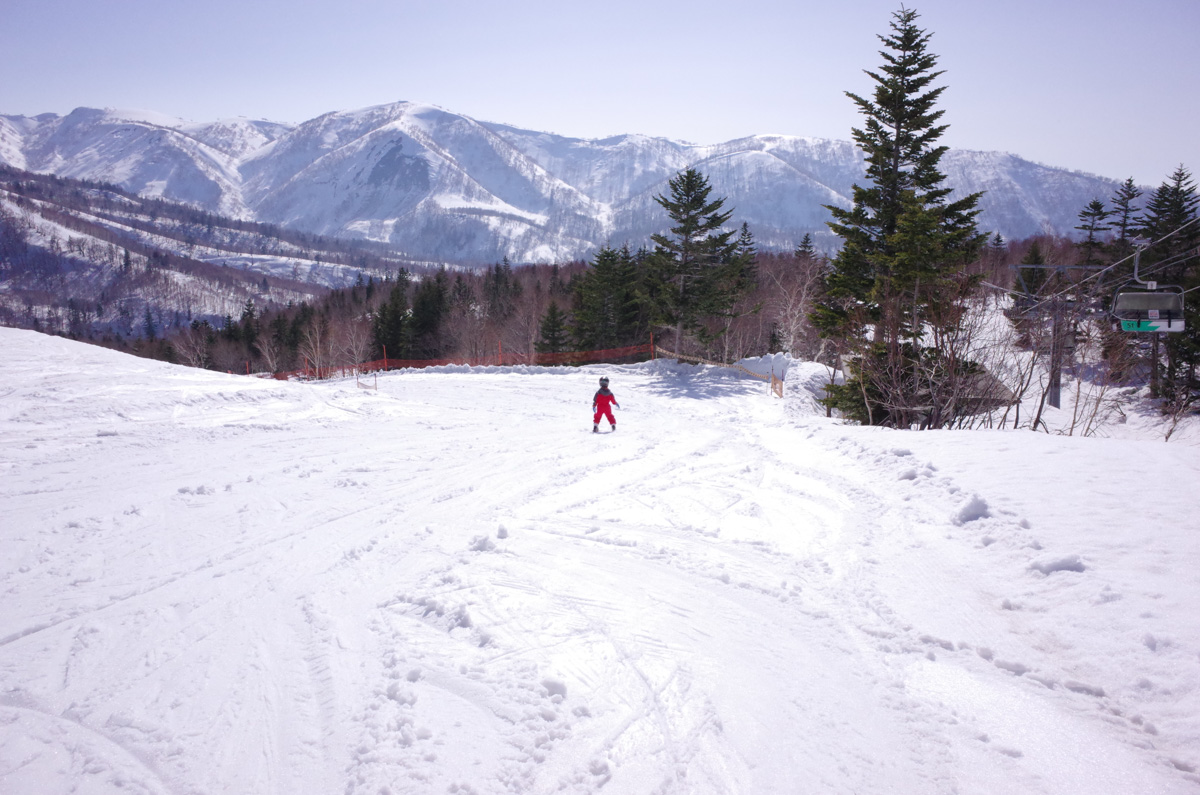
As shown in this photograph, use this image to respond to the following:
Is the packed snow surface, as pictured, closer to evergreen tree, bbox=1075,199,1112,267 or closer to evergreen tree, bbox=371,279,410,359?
evergreen tree, bbox=371,279,410,359

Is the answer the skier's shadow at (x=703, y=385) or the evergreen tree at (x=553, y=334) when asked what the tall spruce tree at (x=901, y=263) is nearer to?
the skier's shadow at (x=703, y=385)

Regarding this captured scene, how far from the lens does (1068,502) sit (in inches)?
239

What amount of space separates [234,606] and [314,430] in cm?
825

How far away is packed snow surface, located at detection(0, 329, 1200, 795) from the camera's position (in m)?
3.34

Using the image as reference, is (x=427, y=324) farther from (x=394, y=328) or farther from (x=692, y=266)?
(x=692, y=266)

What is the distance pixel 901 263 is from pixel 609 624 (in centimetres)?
1695

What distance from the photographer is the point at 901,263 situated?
1736 centimetres

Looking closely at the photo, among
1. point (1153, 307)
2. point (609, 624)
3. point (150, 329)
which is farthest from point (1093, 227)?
point (150, 329)

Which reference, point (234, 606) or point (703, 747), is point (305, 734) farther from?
point (703, 747)

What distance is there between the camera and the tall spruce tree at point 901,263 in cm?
1464

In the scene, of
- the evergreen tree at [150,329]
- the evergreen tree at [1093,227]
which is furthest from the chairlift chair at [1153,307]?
the evergreen tree at [150,329]

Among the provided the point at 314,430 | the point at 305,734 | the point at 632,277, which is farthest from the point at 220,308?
the point at 305,734

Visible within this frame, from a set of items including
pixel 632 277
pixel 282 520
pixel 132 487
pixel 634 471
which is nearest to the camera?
pixel 282 520

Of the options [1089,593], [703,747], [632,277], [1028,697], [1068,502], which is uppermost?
[632,277]
